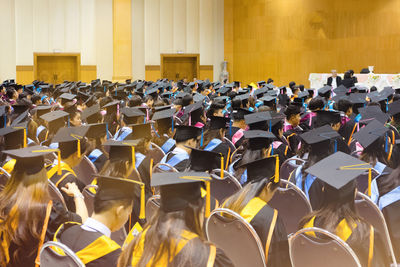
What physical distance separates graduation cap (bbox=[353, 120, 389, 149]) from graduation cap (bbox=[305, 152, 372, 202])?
0.96 meters

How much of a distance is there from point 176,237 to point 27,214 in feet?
3.68

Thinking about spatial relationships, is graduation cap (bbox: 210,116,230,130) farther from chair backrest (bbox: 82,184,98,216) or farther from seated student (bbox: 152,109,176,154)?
chair backrest (bbox: 82,184,98,216)

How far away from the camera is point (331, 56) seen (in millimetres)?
Result: 18844

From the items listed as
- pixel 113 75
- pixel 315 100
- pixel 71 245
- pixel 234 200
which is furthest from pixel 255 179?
pixel 113 75

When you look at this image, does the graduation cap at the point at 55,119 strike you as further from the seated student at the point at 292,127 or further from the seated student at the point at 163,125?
the seated student at the point at 292,127

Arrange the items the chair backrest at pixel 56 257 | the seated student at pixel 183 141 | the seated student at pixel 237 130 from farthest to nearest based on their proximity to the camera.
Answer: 1. the seated student at pixel 237 130
2. the seated student at pixel 183 141
3. the chair backrest at pixel 56 257

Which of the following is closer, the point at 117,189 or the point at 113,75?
the point at 117,189

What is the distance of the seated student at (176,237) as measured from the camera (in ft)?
5.95

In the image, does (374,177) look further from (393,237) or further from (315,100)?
(315,100)

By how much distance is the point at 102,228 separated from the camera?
2.12 meters

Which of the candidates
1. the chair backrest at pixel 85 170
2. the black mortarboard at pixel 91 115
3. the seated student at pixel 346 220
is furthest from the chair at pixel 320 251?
the black mortarboard at pixel 91 115

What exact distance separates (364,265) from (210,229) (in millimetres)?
788

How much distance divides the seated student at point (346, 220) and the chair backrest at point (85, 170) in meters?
2.26

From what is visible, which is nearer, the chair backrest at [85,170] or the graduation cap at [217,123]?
the chair backrest at [85,170]
